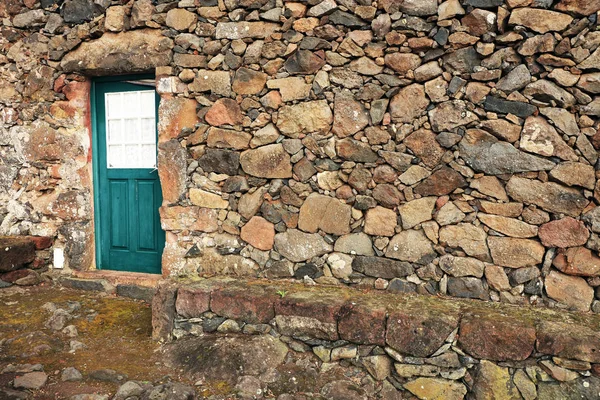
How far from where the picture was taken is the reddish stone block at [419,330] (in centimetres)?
273

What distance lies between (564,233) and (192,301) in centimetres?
252

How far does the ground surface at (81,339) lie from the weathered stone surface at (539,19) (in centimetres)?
313

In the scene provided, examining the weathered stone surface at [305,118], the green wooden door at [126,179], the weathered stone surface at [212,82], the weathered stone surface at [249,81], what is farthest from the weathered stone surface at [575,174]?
the green wooden door at [126,179]

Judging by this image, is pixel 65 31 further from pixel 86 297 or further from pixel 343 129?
pixel 343 129

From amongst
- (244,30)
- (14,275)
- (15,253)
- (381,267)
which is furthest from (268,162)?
(14,275)

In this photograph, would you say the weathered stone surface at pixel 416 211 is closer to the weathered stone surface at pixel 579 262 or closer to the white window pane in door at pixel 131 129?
the weathered stone surface at pixel 579 262

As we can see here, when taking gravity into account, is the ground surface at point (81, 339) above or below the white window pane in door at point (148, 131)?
below

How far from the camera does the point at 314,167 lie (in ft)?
11.3

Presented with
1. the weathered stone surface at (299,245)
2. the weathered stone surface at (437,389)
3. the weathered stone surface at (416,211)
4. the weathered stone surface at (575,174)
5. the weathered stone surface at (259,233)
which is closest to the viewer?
the weathered stone surface at (437,389)

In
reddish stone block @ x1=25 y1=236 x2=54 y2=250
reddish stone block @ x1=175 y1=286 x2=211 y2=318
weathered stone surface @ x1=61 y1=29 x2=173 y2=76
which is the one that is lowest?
reddish stone block @ x1=175 y1=286 x2=211 y2=318

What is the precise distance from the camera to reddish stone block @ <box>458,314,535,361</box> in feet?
8.54

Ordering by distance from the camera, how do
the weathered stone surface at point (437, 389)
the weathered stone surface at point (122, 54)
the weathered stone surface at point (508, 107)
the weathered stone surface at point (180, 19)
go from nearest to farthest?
the weathered stone surface at point (437, 389), the weathered stone surface at point (508, 107), the weathered stone surface at point (180, 19), the weathered stone surface at point (122, 54)

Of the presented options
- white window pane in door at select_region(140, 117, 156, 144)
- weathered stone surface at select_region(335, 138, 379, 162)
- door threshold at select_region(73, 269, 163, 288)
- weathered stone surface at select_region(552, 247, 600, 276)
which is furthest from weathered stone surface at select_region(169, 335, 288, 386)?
white window pane in door at select_region(140, 117, 156, 144)

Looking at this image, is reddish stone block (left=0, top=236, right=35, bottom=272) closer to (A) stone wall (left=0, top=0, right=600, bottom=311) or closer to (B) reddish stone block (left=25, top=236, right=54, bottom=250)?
(B) reddish stone block (left=25, top=236, right=54, bottom=250)
